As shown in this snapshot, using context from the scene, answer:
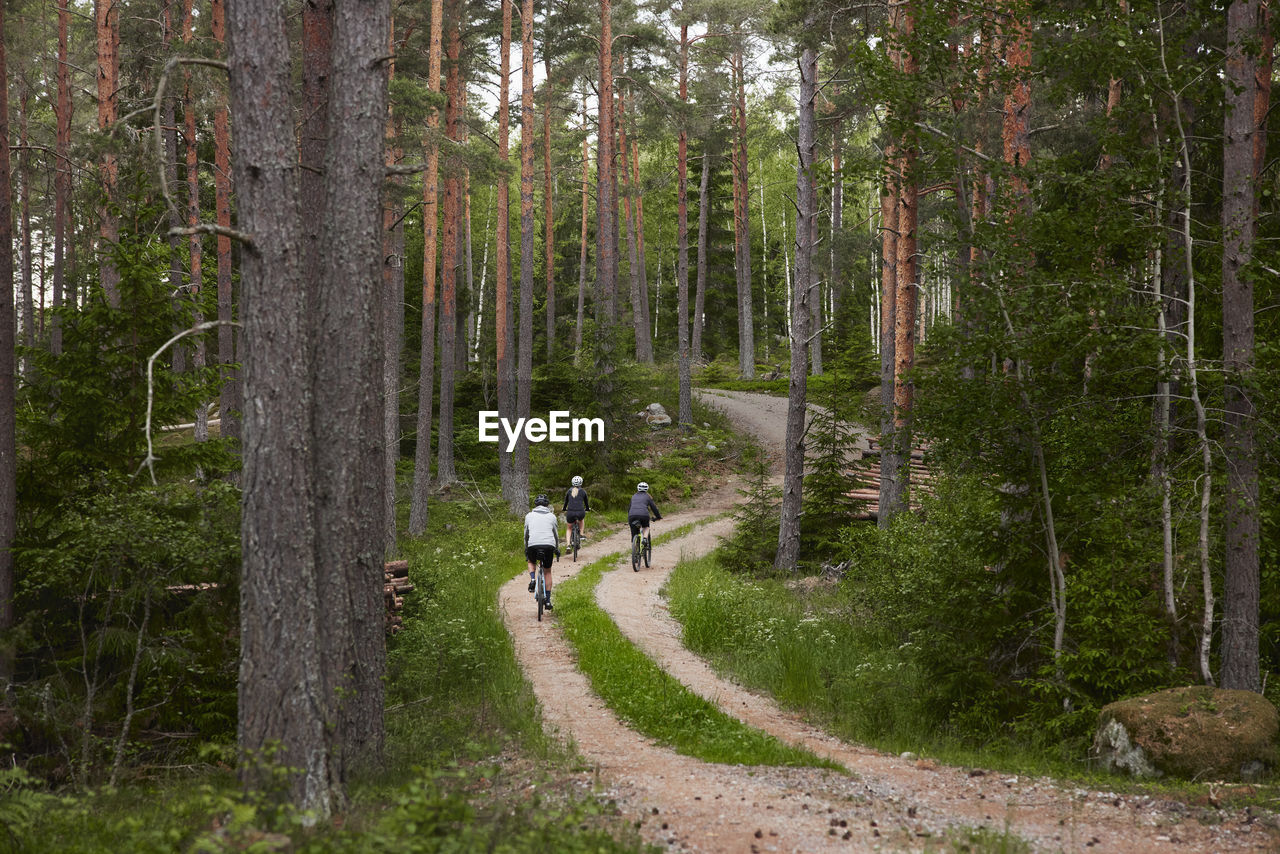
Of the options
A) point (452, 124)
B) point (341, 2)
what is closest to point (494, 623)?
point (341, 2)

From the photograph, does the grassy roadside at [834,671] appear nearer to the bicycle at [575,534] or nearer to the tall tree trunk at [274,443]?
the bicycle at [575,534]

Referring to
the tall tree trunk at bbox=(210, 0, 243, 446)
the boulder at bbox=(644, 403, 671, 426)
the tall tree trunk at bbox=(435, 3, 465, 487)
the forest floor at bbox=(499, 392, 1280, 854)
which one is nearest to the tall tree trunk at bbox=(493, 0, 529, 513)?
the tall tree trunk at bbox=(435, 3, 465, 487)

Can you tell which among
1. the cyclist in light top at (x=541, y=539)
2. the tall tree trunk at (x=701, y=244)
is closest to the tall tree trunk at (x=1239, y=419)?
the cyclist in light top at (x=541, y=539)

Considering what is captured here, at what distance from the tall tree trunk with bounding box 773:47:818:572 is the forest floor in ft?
25.1

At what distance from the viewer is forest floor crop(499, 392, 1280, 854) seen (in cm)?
585

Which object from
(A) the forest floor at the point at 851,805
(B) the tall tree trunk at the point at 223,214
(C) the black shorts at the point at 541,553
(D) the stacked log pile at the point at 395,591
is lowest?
(A) the forest floor at the point at 851,805

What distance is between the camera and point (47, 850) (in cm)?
523

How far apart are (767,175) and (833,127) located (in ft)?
85.7

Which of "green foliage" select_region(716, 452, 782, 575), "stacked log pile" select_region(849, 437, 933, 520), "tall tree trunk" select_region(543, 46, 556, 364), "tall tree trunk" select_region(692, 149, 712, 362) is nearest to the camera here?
"green foliage" select_region(716, 452, 782, 575)

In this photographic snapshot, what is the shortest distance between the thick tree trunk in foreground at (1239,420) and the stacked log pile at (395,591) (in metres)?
9.32

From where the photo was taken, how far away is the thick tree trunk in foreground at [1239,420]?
26.0ft

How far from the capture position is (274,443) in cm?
591

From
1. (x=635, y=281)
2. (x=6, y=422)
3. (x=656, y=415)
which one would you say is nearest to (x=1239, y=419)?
(x=6, y=422)

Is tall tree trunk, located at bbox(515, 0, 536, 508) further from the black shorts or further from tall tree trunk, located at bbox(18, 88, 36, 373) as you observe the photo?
tall tree trunk, located at bbox(18, 88, 36, 373)
